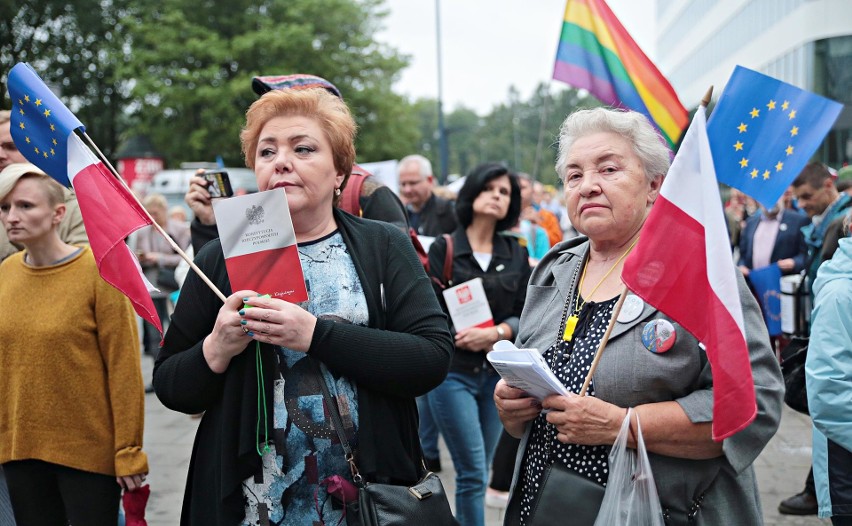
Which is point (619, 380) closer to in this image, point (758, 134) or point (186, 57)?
point (758, 134)

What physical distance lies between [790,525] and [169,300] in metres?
7.72

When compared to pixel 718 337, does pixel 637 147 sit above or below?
above

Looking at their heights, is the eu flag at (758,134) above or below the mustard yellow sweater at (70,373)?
above

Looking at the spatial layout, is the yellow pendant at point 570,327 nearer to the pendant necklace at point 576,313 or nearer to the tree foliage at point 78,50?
the pendant necklace at point 576,313

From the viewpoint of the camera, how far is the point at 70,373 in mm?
3283

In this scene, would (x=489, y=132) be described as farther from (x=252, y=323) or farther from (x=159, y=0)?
(x=252, y=323)

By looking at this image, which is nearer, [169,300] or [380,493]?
[380,493]

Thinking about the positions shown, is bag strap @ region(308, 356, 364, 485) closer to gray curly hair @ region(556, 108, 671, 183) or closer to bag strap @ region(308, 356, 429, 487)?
bag strap @ region(308, 356, 429, 487)

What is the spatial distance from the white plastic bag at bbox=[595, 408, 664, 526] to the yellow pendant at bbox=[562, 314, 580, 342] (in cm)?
35

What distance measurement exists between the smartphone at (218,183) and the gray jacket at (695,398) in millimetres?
2315

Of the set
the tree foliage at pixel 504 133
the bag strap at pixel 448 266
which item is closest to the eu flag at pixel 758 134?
the bag strap at pixel 448 266

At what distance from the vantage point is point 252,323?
2.24 metres

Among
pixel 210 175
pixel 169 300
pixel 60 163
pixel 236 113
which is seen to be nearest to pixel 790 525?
pixel 210 175

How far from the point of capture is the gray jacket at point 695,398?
2270 mm
